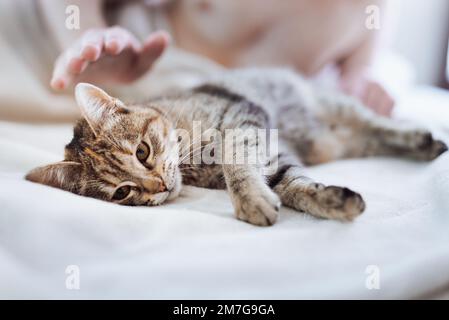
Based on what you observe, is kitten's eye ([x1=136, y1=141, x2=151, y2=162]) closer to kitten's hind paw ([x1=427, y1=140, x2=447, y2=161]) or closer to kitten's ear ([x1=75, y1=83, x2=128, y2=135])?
kitten's ear ([x1=75, y1=83, x2=128, y2=135])

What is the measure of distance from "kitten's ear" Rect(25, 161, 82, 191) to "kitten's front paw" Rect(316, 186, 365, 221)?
0.45m

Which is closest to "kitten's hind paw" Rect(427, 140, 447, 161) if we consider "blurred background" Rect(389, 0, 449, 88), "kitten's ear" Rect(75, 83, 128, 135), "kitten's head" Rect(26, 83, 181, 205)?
"kitten's head" Rect(26, 83, 181, 205)

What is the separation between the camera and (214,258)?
1.96 ft

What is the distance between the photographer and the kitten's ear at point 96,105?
71 cm

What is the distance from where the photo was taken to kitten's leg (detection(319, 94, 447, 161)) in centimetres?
110

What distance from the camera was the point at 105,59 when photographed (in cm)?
90

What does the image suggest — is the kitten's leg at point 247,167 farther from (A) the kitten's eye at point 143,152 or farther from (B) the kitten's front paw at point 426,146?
(B) the kitten's front paw at point 426,146

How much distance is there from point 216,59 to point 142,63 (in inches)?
24.3

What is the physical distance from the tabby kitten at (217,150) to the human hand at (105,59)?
10cm

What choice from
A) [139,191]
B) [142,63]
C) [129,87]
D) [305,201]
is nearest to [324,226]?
[305,201]

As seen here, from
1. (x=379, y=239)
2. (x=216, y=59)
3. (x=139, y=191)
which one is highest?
(x=216, y=59)

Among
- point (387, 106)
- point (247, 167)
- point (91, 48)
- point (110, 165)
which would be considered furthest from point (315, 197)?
point (387, 106)
